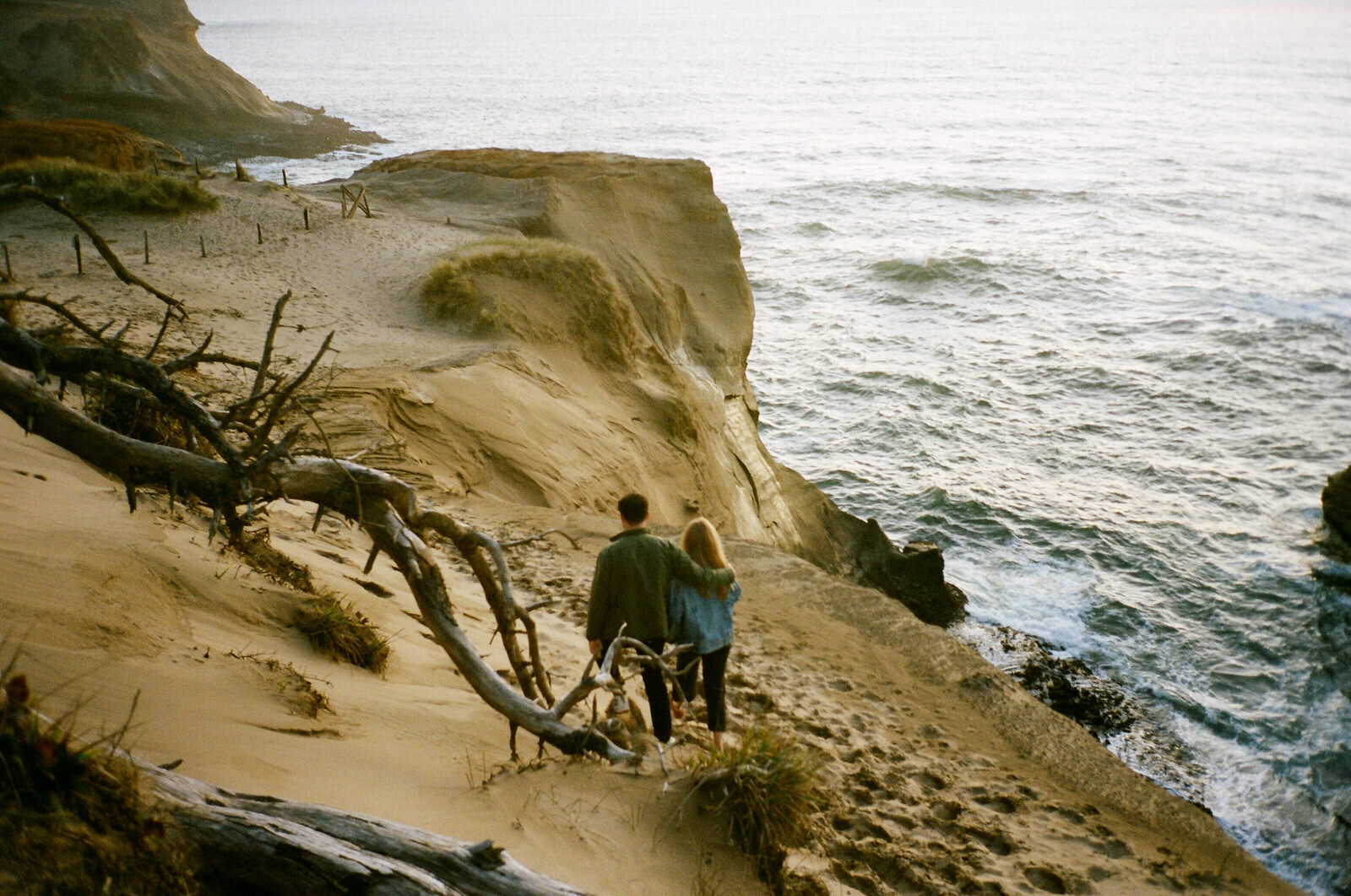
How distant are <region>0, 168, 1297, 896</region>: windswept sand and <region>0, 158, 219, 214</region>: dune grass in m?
12.2

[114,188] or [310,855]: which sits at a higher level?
[114,188]

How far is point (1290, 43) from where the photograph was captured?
136 metres

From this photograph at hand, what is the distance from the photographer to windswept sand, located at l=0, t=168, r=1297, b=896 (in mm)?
3979

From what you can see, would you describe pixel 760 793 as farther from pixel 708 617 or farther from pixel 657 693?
pixel 708 617

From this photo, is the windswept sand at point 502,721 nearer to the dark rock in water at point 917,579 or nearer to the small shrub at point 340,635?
the small shrub at point 340,635

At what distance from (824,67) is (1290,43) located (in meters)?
73.3

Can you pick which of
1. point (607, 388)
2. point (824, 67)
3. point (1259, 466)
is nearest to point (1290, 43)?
point (824, 67)

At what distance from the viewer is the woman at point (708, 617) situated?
5172mm

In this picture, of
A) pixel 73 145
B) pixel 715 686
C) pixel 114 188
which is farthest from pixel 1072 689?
pixel 73 145

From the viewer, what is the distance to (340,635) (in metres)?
5.58

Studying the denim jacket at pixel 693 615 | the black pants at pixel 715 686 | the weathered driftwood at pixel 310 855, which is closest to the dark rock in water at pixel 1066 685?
the black pants at pixel 715 686

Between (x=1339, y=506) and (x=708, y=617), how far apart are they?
630 inches

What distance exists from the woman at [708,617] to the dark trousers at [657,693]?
0.42 feet

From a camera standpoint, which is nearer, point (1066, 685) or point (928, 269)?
point (1066, 685)
